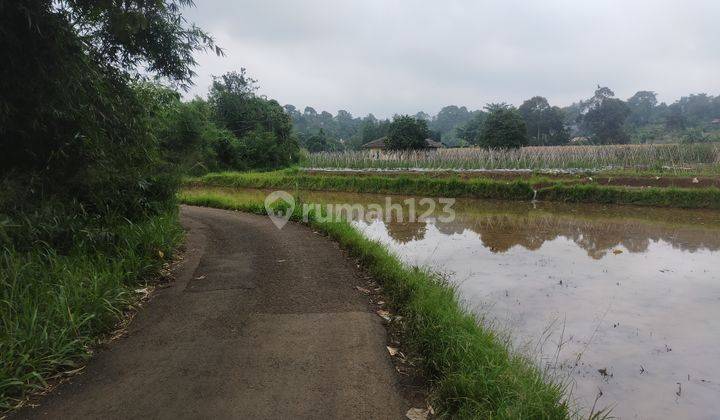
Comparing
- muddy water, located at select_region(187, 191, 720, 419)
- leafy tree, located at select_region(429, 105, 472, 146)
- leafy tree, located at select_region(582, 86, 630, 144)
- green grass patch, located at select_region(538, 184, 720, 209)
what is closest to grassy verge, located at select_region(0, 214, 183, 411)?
muddy water, located at select_region(187, 191, 720, 419)

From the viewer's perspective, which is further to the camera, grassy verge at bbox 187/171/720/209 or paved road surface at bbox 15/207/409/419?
grassy verge at bbox 187/171/720/209

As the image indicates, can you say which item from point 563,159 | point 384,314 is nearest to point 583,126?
point 563,159

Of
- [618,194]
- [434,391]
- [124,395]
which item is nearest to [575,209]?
[618,194]

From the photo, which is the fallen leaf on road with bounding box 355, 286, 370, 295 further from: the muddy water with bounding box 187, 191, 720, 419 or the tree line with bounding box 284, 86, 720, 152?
the tree line with bounding box 284, 86, 720, 152

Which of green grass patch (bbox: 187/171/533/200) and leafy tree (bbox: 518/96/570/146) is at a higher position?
leafy tree (bbox: 518/96/570/146)

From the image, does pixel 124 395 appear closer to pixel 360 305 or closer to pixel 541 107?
Answer: pixel 360 305

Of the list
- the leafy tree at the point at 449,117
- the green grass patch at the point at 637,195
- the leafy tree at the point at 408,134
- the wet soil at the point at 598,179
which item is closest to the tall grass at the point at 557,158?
the leafy tree at the point at 408,134

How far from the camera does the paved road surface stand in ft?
8.96

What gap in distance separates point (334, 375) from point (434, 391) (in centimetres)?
71

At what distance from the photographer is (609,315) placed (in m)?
5.25

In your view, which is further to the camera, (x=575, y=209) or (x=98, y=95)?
(x=575, y=209)

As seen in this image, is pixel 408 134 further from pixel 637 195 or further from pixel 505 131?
pixel 637 195

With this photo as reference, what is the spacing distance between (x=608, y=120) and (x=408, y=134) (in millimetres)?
21550

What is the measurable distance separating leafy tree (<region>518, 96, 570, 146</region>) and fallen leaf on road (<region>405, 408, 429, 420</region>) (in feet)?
148
